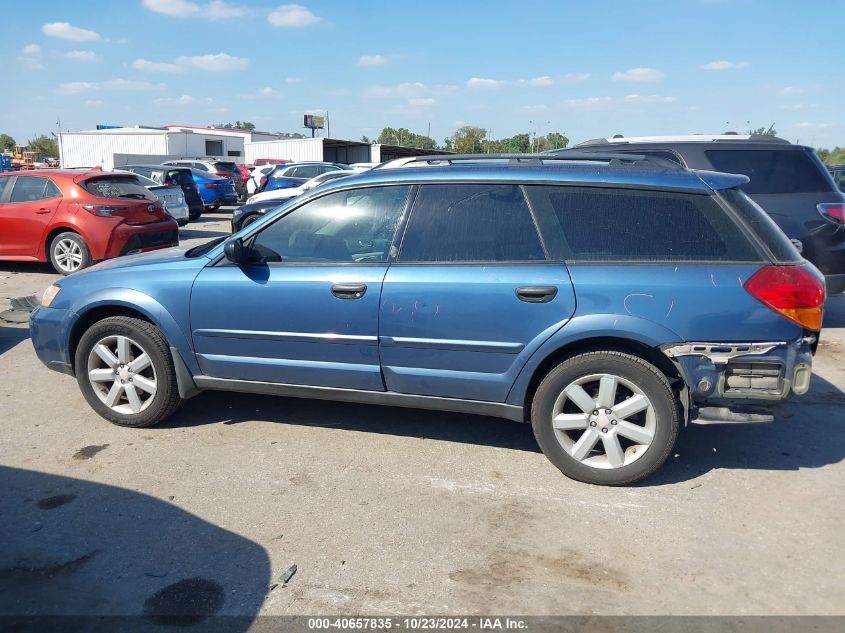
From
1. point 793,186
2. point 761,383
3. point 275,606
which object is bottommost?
point 275,606

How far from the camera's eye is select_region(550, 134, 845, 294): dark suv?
7109 mm

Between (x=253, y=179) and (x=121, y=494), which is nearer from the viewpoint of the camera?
(x=121, y=494)

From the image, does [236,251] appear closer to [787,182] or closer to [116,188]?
[787,182]

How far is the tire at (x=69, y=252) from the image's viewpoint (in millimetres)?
10125

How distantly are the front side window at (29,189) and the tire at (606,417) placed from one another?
927cm

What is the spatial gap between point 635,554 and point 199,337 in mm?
2880

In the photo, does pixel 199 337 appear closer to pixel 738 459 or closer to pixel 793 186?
pixel 738 459

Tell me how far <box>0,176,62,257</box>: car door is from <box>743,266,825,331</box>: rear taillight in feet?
32.0

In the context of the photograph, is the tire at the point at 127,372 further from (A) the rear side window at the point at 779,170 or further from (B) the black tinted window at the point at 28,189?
(B) the black tinted window at the point at 28,189

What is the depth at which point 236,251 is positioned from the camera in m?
4.26

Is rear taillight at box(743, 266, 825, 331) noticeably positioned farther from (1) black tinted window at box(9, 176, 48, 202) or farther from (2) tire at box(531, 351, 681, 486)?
(1) black tinted window at box(9, 176, 48, 202)

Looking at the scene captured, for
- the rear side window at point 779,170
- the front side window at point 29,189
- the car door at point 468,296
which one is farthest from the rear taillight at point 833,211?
the front side window at point 29,189

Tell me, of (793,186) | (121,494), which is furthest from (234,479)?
(793,186)

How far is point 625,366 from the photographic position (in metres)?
3.74
